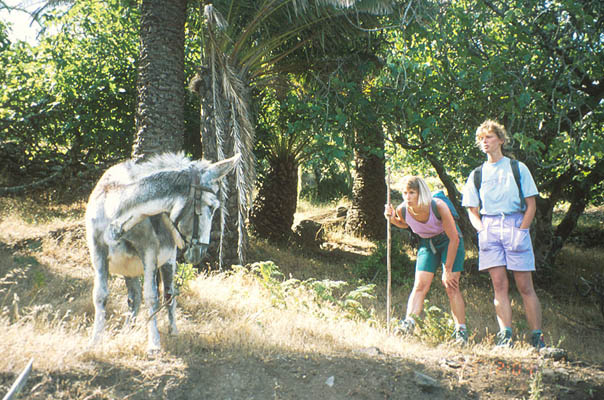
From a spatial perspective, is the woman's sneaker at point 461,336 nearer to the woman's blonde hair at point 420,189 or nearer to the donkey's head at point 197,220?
the woman's blonde hair at point 420,189

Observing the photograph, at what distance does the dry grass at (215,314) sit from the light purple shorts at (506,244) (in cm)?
93

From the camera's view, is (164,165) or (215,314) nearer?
(164,165)

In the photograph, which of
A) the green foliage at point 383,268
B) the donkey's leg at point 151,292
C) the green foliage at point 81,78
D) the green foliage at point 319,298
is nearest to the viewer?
the donkey's leg at point 151,292

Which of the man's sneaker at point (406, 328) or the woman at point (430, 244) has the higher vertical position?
A: the woman at point (430, 244)

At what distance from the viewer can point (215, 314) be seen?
20.1ft

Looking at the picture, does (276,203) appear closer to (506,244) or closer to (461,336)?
(461,336)

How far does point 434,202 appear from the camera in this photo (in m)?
5.45

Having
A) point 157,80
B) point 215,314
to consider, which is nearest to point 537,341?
point 215,314

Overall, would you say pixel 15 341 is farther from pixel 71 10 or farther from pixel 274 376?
pixel 71 10

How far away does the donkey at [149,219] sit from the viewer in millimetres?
4234

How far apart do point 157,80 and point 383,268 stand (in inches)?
225

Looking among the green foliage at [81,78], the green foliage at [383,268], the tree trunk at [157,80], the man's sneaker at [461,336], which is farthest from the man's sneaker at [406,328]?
the green foliage at [81,78]

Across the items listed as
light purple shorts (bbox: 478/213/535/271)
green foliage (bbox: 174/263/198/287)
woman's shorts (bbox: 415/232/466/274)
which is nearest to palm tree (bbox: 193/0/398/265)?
green foliage (bbox: 174/263/198/287)

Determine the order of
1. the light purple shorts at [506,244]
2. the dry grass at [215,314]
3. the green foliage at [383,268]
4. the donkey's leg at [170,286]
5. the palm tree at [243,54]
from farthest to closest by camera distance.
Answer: the green foliage at [383,268]
the palm tree at [243,54]
the light purple shorts at [506,244]
the donkey's leg at [170,286]
the dry grass at [215,314]
